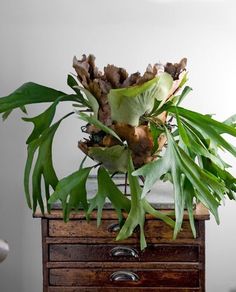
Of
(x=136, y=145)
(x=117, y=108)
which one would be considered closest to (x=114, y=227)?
(x=136, y=145)

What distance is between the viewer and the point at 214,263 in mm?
2387

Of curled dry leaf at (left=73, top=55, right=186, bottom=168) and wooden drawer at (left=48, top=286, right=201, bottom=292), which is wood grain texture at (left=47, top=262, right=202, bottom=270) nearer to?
wooden drawer at (left=48, top=286, right=201, bottom=292)

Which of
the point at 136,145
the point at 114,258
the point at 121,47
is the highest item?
the point at 121,47

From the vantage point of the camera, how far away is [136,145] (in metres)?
1.79

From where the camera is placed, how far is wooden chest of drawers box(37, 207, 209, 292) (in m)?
1.80

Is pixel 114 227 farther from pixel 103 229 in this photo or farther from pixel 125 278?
pixel 125 278

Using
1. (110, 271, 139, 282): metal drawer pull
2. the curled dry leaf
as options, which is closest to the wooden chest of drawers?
(110, 271, 139, 282): metal drawer pull

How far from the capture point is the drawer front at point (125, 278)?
71.7 inches

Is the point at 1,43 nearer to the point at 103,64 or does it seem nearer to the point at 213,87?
the point at 103,64

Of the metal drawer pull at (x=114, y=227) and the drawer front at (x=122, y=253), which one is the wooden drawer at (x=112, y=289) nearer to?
the drawer front at (x=122, y=253)

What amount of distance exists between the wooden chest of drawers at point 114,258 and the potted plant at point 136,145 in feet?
0.23

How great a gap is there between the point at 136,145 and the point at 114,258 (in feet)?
1.21

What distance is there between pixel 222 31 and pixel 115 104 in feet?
2.76

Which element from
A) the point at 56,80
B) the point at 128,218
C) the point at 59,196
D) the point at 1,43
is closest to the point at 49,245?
the point at 59,196
